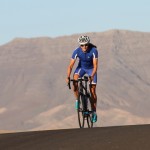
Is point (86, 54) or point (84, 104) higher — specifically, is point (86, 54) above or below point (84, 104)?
above

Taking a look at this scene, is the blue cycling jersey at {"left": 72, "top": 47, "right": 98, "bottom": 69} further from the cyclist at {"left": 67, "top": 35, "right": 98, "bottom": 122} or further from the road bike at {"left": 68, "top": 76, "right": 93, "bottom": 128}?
the road bike at {"left": 68, "top": 76, "right": 93, "bottom": 128}

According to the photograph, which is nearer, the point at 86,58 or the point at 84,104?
the point at 86,58

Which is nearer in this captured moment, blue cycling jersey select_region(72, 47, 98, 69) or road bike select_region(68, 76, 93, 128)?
blue cycling jersey select_region(72, 47, 98, 69)

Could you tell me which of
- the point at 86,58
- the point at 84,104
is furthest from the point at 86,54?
the point at 84,104

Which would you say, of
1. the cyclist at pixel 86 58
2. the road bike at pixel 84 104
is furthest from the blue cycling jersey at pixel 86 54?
the road bike at pixel 84 104

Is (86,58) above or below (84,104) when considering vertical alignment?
above

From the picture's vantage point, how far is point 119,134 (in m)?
9.52

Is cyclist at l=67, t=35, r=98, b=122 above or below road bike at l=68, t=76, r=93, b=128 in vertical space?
above

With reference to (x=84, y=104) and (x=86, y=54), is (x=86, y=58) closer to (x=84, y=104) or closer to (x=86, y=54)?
(x=86, y=54)

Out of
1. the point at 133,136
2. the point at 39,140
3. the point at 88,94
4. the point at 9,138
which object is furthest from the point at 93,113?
the point at 133,136

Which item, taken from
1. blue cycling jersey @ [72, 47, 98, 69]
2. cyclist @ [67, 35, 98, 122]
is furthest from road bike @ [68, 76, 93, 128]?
blue cycling jersey @ [72, 47, 98, 69]

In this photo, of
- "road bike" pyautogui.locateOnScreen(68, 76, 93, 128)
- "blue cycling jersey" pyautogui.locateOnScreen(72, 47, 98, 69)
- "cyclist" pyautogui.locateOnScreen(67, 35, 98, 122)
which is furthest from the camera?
"road bike" pyautogui.locateOnScreen(68, 76, 93, 128)

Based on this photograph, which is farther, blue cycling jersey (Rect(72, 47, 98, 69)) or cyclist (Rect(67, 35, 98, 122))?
blue cycling jersey (Rect(72, 47, 98, 69))

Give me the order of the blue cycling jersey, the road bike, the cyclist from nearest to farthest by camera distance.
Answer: the cyclist → the blue cycling jersey → the road bike
